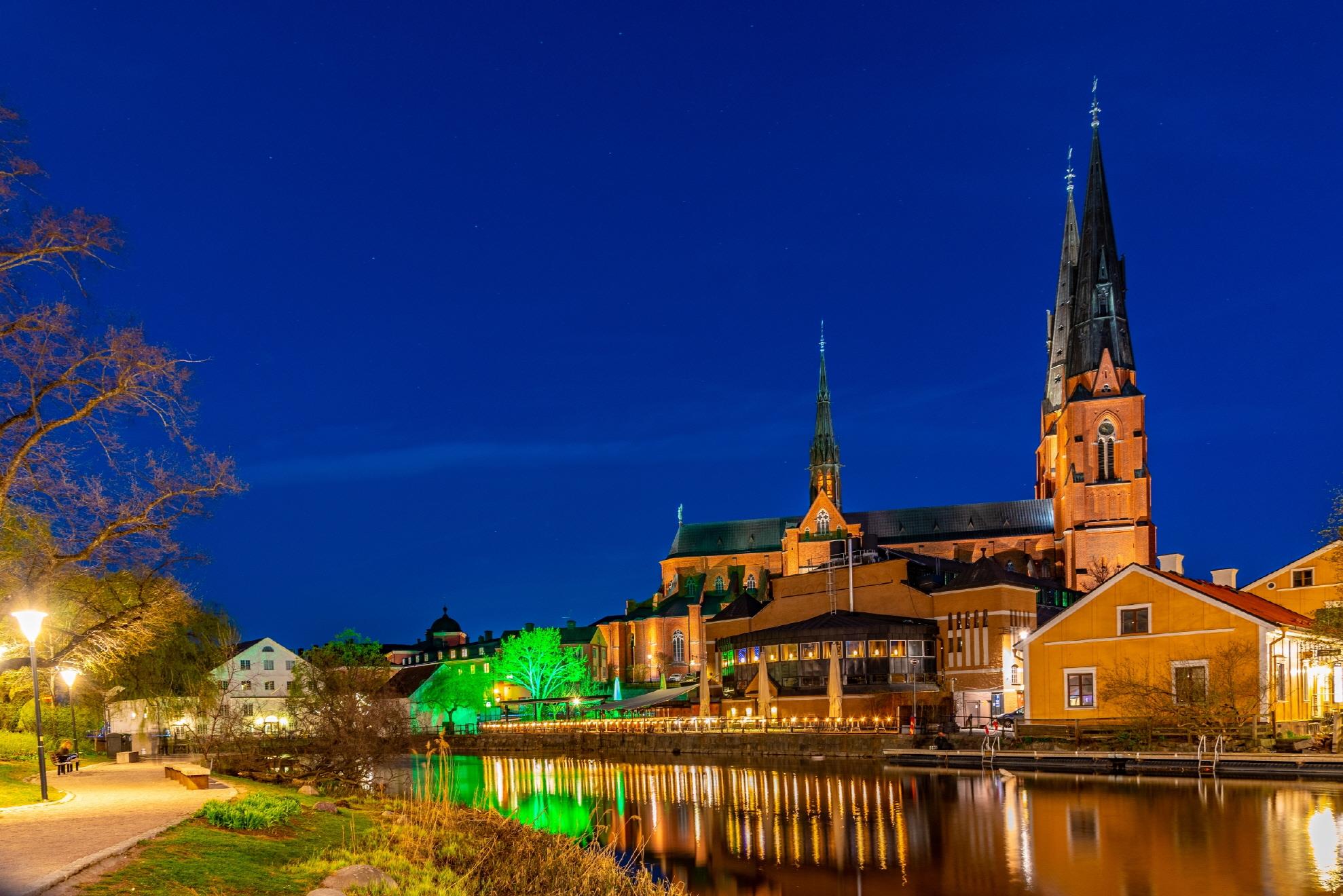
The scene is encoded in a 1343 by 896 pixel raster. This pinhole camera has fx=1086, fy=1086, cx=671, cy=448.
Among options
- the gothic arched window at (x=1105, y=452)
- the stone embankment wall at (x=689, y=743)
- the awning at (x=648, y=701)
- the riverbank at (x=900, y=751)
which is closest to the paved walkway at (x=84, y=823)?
the riverbank at (x=900, y=751)

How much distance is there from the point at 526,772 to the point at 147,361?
105 ft

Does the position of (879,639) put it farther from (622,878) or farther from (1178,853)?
(622,878)

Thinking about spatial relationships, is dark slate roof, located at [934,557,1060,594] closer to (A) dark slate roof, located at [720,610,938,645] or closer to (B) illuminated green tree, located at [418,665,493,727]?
(A) dark slate roof, located at [720,610,938,645]

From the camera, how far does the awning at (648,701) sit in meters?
73.2

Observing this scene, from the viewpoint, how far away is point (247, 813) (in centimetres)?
1647

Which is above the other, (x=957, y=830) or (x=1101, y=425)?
(x=1101, y=425)

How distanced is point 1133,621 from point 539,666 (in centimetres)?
6331

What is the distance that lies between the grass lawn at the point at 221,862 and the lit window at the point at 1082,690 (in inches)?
1377

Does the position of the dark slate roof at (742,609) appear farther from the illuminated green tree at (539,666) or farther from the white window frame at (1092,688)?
the white window frame at (1092,688)

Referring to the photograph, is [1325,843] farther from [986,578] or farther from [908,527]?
[908,527]

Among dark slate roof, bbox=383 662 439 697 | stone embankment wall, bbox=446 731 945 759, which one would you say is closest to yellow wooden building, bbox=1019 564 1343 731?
stone embankment wall, bbox=446 731 945 759

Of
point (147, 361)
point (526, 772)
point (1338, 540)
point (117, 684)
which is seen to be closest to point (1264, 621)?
point (1338, 540)

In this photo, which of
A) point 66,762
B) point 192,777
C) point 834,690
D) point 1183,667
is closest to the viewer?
point 192,777

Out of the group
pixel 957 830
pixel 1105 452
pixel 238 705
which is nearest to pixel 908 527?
pixel 1105 452
